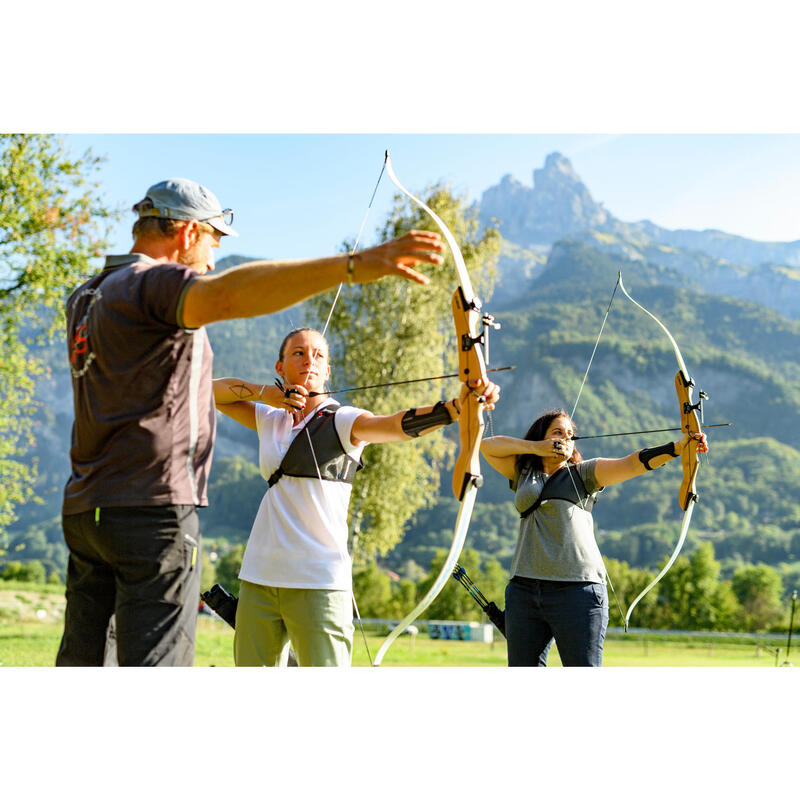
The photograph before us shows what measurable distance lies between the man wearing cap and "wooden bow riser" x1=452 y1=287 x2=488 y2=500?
655mm

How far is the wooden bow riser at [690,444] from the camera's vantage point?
3.96 m

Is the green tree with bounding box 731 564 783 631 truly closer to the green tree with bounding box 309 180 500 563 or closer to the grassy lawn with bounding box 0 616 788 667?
the grassy lawn with bounding box 0 616 788 667

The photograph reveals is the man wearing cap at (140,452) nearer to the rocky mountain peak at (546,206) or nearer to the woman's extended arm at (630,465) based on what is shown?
the woman's extended arm at (630,465)

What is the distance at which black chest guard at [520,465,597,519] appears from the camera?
349 cm

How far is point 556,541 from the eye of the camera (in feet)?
11.1

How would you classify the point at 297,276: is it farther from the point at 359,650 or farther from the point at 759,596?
the point at 759,596

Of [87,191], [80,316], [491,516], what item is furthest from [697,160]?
[80,316]

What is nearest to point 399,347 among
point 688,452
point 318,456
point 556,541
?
point 688,452

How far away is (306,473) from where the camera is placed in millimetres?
2689

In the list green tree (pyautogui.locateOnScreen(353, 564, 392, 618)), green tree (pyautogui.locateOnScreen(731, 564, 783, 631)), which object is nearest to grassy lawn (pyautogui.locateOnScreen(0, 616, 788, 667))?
green tree (pyautogui.locateOnScreen(353, 564, 392, 618))

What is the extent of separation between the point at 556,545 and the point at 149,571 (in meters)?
1.86

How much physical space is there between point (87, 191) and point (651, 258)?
424 feet

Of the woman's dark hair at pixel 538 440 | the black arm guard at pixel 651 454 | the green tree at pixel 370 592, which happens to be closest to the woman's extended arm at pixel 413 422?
the woman's dark hair at pixel 538 440

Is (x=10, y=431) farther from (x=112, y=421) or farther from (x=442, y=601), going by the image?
(x=442, y=601)
